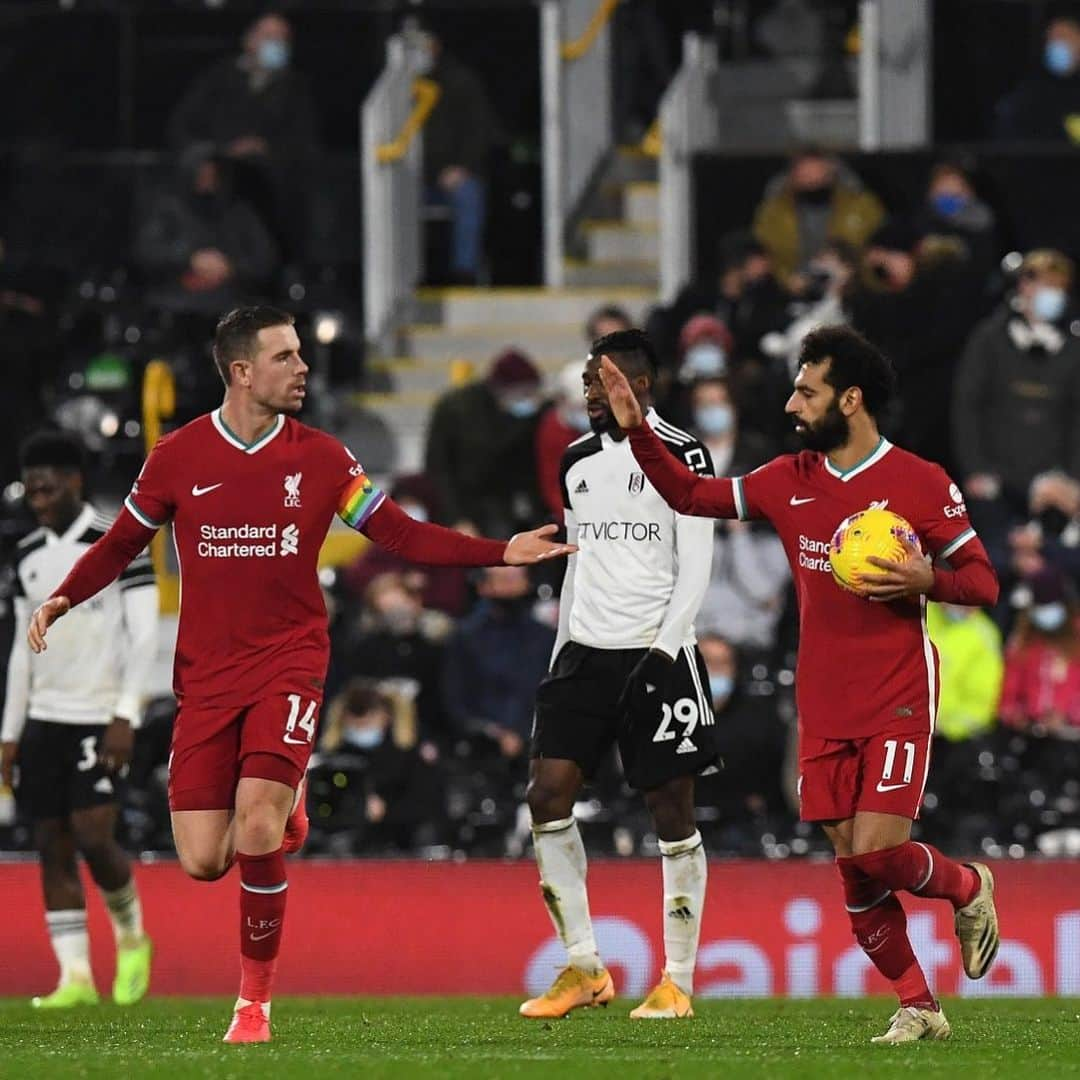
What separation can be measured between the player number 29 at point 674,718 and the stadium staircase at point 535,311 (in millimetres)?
8800

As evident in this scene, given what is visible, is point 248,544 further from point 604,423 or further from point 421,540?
point 604,423

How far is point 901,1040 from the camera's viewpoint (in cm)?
982

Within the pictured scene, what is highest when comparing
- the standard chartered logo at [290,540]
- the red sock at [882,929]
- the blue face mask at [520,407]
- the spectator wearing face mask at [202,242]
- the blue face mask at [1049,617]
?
the spectator wearing face mask at [202,242]

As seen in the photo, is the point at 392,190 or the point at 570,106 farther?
the point at 570,106

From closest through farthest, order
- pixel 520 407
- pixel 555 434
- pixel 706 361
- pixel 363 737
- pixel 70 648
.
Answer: pixel 70 648 < pixel 363 737 < pixel 555 434 < pixel 706 361 < pixel 520 407

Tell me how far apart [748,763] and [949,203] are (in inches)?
186

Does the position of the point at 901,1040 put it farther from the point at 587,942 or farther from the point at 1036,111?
the point at 1036,111

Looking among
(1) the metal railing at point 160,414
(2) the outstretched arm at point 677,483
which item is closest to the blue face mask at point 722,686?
(1) the metal railing at point 160,414

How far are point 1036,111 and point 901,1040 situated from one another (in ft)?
39.0

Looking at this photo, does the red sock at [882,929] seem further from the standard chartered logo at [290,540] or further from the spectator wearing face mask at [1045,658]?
the spectator wearing face mask at [1045,658]

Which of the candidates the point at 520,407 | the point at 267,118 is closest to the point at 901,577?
the point at 520,407

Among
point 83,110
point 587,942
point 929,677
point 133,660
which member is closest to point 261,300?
point 83,110

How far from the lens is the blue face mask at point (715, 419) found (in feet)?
56.7

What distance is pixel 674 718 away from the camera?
36.5ft
